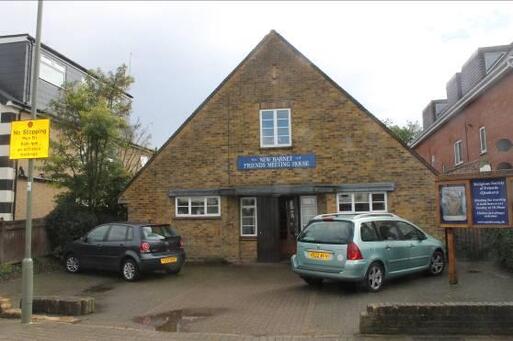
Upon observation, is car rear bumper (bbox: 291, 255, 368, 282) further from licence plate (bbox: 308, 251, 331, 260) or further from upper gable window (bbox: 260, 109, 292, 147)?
upper gable window (bbox: 260, 109, 292, 147)

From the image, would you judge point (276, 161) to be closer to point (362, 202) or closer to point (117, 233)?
point (362, 202)

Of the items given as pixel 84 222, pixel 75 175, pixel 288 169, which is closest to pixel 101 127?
pixel 75 175

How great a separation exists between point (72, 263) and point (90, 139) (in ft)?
14.9

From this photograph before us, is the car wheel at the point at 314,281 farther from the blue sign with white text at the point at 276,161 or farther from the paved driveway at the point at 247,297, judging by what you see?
the blue sign with white text at the point at 276,161

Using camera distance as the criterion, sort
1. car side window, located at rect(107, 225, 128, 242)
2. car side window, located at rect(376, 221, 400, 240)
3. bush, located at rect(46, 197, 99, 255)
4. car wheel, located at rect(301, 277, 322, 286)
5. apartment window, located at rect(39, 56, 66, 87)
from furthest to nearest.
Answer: apartment window, located at rect(39, 56, 66, 87) → bush, located at rect(46, 197, 99, 255) → car side window, located at rect(107, 225, 128, 242) → car wheel, located at rect(301, 277, 322, 286) → car side window, located at rect(376, 221, 400, 240)

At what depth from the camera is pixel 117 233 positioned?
14.2 meters

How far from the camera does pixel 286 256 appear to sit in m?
17.1

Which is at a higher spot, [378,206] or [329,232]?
[378,206]

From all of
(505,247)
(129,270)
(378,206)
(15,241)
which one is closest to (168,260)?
(129,270)

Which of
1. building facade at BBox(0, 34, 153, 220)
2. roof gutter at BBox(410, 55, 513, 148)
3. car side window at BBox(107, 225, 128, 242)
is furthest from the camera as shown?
building facade at BBox(0, 34, 153, 220)

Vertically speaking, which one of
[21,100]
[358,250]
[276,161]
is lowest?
[358,250]

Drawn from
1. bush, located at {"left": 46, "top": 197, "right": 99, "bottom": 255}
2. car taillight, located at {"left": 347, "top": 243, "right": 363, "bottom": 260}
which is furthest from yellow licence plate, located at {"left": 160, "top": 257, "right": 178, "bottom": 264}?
car taillight, located at {"left": 347, "top": 243, "right": 363, "bottom": 260}

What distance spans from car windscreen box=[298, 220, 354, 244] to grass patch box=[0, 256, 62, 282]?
343 inches

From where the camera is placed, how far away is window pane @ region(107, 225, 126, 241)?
1405 centimetres
